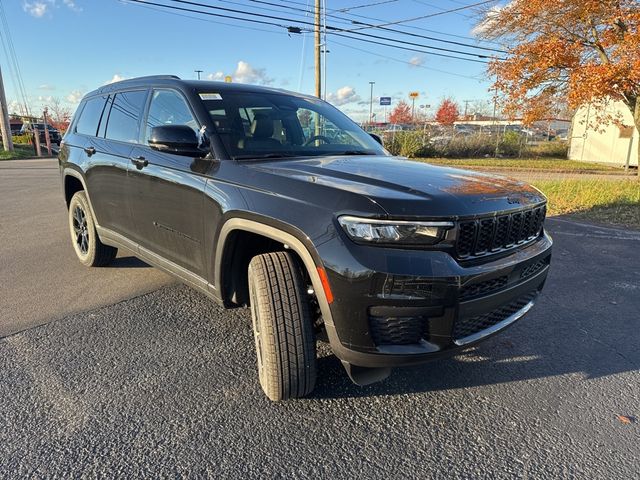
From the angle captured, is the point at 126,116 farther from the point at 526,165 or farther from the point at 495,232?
the point at 526,165

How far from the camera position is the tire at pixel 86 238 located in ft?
15.0

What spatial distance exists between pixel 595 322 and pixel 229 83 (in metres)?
3.48

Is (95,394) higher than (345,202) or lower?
lower

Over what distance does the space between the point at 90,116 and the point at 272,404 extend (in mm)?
3616

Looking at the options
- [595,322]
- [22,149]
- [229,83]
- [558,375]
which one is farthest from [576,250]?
[22,149]

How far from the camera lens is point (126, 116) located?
389 centimetres

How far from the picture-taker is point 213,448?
7.13 ft

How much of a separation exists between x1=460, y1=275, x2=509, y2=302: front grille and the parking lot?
718 mm

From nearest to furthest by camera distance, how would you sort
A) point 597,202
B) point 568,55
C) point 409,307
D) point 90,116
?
point 409,307, point 90,116, point 597,202, point 568,55

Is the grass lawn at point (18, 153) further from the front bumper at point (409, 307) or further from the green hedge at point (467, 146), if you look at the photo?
the front bumper at point (409, 307)

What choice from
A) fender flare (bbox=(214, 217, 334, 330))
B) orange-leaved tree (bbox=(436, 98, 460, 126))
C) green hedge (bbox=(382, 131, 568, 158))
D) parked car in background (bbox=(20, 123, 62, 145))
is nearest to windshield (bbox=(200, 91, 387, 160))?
fender flare (bbox=(214, 217, 334, 330))

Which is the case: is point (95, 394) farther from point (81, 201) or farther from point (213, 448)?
point (81, 201)

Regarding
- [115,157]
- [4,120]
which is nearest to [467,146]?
[4,120]

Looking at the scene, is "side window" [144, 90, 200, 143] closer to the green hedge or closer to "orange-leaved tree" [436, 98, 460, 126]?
the green hedge
